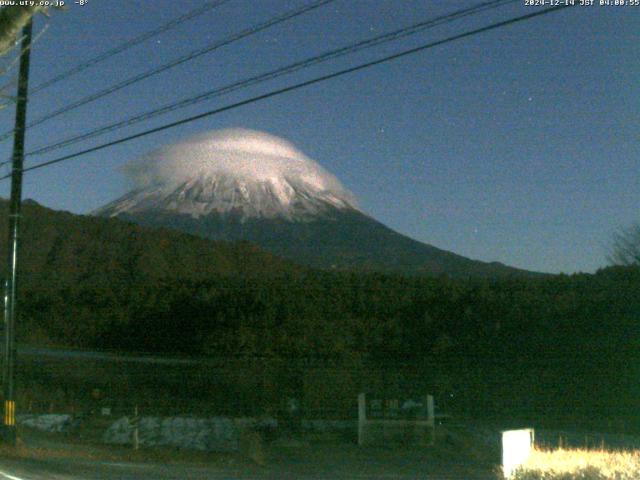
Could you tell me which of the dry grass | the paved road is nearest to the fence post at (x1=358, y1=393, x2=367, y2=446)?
the paved road

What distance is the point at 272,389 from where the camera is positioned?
29.4 m

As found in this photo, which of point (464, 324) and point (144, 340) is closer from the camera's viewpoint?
point (464, 324)

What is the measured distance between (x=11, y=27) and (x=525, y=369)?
82.6 ft

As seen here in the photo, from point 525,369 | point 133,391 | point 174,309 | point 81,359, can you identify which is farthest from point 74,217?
point 525,369

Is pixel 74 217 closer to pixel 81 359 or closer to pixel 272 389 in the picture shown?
pixel 81 359

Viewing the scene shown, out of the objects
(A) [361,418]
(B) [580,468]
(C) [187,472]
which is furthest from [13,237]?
(B) [580,468]

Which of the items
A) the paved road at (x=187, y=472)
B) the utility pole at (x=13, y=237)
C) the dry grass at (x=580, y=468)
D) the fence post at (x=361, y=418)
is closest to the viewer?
the dry grass at (x=580, y=468)

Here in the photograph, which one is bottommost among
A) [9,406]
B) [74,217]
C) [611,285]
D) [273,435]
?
[273,435]

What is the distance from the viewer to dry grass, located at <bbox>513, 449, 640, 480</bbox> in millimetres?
8695

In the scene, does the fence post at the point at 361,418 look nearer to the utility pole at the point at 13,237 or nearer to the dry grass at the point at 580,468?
the utility pole at the point at 13,237

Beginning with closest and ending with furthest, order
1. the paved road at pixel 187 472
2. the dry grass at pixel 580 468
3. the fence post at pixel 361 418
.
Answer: the dry grass at pixel 580 468
the paved road at pixel 187 472
the fence post at pixel 361 418

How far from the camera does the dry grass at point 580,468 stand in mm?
8695

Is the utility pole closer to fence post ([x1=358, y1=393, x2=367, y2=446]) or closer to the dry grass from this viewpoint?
fence post ([x1=358, y1=393, x2=367, y2=446])

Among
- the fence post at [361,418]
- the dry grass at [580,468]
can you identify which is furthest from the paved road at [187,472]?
the fence post at [361,418]
